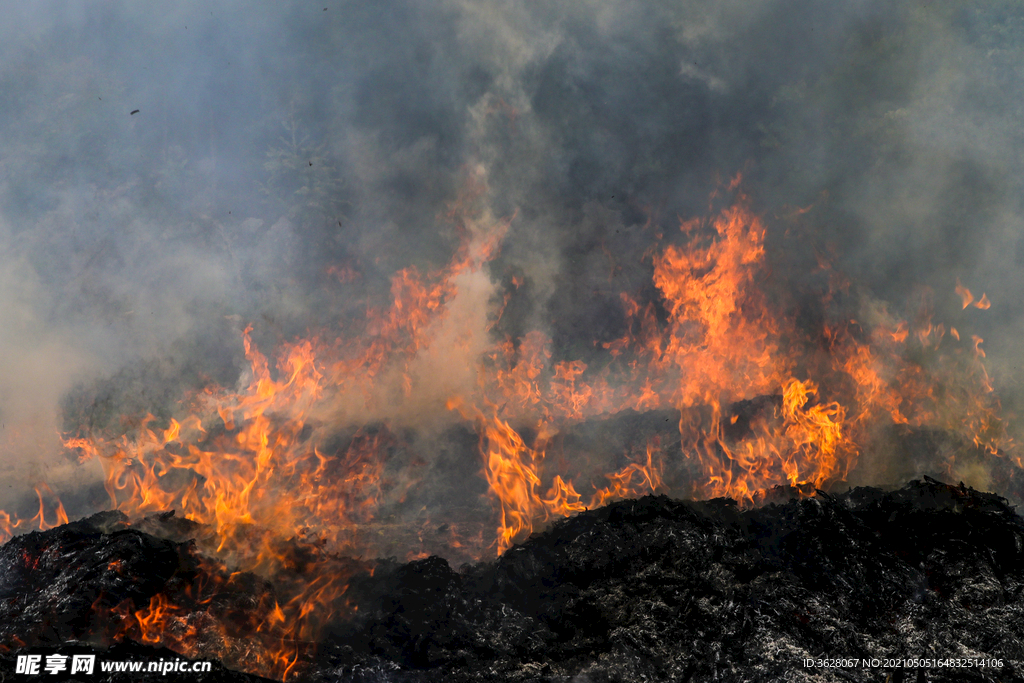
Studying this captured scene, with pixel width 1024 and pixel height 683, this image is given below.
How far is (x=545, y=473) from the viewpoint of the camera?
43.5 ft

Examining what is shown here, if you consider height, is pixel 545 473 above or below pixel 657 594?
above

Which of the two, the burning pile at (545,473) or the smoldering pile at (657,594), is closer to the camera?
the smoldering pile at (657,594)

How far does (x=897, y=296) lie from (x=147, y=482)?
19.2 m

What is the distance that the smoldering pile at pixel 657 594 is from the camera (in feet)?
29.4

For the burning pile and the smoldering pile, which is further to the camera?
the burning pile

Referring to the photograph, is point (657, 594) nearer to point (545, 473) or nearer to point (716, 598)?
point (716, 598)

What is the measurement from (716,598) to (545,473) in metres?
4.76

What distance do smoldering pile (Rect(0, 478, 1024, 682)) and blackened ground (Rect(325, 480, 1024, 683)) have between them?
1.2 inches

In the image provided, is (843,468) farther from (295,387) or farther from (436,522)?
(295,387)

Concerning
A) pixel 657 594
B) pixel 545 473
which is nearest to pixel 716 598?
pixel 657 594

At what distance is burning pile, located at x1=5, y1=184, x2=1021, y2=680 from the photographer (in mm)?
9516

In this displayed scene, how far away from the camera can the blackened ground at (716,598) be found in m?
8.97

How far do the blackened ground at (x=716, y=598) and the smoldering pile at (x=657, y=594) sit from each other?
1.2 inches

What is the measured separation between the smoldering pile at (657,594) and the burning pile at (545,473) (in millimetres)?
50
